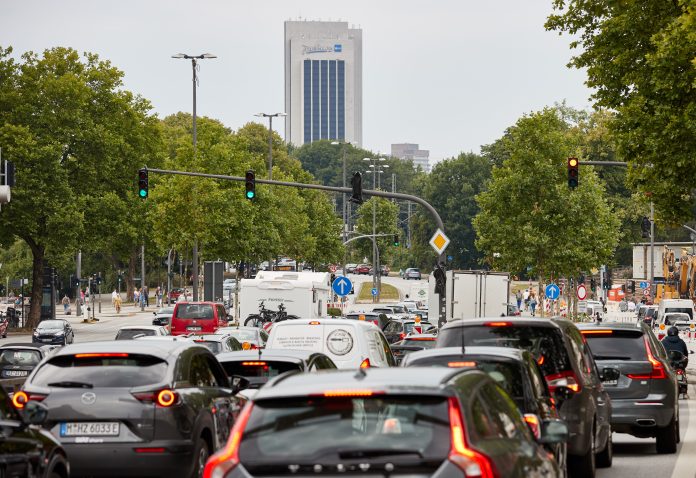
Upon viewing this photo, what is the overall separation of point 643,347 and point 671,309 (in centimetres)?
5643

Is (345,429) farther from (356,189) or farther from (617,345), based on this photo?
(356,189)

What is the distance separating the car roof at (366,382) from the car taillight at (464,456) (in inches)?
8.1

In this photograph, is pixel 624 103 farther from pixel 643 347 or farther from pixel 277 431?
pixel 277 431

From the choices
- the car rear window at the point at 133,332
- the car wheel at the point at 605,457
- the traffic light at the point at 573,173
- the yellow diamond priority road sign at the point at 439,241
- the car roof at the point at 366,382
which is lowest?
the car wheel at the point at 605,457

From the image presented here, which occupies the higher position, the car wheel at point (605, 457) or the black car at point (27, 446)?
the black car at point (27, 446)

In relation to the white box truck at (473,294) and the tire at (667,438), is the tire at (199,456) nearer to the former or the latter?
the tire at (667,438)

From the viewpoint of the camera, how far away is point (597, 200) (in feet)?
257

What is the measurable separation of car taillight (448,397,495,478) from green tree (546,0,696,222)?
23597 millimetres

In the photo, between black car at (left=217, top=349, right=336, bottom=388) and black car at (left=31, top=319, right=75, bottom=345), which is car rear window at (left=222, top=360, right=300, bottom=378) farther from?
black car at (left=31, top=319, right=75, bottom=345)

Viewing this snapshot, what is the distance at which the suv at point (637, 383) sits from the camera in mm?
18859

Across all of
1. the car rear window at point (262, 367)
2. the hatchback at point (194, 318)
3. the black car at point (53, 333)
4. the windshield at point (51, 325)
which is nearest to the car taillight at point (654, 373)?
the car rear window at point (262, 367)

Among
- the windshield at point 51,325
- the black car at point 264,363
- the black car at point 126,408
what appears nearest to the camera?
the black car at point 126,408

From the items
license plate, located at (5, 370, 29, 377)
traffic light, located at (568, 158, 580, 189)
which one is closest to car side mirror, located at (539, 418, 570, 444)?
license plate, located at (5, 370, 29, 377)

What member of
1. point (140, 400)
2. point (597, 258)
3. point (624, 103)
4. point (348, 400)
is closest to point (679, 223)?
point (624, 103)
